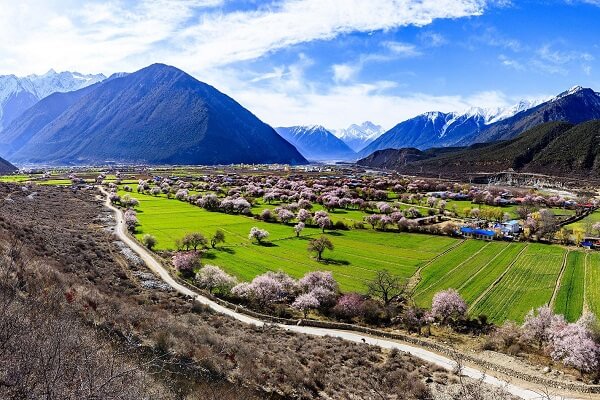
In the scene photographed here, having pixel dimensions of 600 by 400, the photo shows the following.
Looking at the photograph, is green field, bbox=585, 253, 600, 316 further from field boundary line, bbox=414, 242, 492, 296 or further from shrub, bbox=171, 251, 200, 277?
shrub, bbox=171, 251, 200, 277

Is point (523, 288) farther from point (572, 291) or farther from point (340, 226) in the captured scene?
point (340, 226)

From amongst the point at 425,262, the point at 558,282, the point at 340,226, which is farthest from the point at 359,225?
the point at 558,282

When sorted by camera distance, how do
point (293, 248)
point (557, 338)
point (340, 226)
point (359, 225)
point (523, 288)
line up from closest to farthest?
point (557, 338), point (523, 288), point (293, 248), point (340, 226), point (359, 225)

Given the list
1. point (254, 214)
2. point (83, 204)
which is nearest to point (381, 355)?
point (254, 214)

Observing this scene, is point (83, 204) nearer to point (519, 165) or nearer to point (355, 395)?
point (355, 395)

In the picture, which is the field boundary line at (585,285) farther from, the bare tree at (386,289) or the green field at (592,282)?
the bare tree at (386,289)

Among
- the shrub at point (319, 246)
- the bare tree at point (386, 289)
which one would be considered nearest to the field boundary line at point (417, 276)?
the bare tree at point (386, 289)
